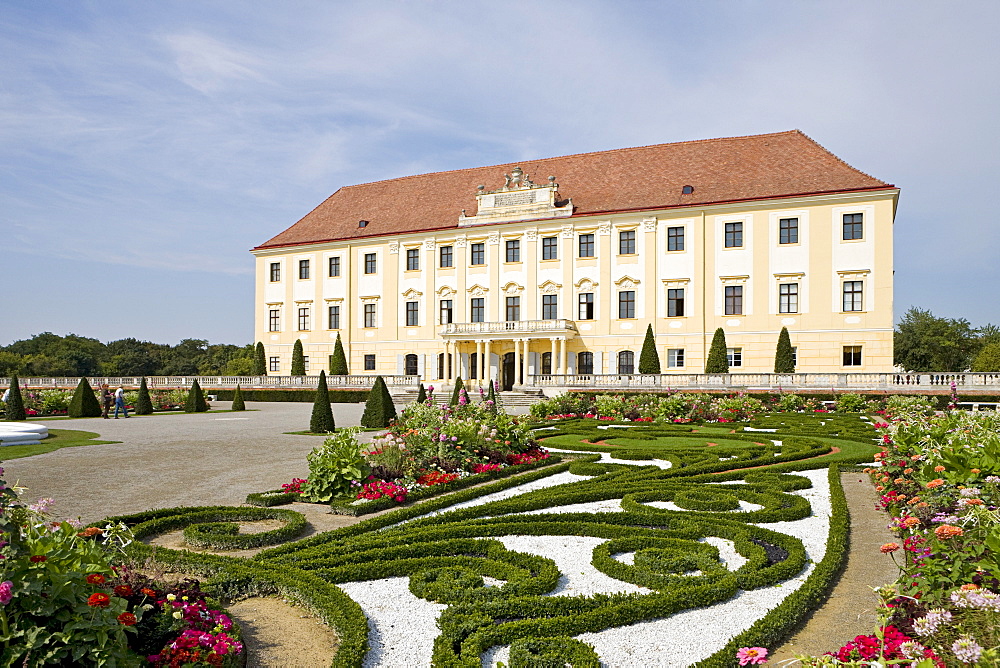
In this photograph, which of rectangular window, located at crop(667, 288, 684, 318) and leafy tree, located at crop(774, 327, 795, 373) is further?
rectangular window, located at crop(667, 288, 684, 318)

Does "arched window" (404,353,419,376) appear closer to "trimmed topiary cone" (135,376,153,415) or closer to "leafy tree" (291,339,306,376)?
"leafy tree" (291,339,306,376)

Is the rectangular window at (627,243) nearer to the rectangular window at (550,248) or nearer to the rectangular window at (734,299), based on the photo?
the rectangular window at (550,248)

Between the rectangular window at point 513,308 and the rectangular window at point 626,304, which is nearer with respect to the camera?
the rectangular window at point 626,304

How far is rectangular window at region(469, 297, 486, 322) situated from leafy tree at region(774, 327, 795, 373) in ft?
52.7

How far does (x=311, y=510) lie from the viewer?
286 inches

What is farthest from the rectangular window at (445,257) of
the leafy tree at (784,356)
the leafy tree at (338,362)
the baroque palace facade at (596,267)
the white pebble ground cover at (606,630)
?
the white pebble ground cover at (606,630)

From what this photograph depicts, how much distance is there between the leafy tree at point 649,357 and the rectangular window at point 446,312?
471 inches

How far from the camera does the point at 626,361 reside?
35969 mm

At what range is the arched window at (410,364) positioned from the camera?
4084 cm

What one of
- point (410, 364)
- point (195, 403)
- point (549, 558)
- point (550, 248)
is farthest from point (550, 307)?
point (549, 558)

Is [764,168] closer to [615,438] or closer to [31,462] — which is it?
[615,438]

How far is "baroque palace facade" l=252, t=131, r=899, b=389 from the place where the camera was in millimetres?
32719

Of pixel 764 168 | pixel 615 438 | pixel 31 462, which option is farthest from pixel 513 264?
pixel 31 462

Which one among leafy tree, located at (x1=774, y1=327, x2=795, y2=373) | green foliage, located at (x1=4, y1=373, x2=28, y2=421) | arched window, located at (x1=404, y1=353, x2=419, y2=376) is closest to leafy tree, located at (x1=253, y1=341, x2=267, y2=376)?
arched window, located at (x1=404, y1=353, x2=419, y2=376)
